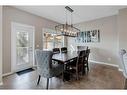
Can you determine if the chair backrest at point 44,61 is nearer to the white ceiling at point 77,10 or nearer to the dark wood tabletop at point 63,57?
the dark wood tabletop at point 63,57

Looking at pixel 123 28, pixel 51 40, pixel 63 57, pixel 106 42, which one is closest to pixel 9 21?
pixel 63 57

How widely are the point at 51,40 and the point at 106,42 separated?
3164mm

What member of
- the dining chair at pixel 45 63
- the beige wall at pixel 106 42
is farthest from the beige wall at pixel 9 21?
the beige wall at pixel 106 42

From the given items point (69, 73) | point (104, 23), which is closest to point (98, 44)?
point (104, 23)

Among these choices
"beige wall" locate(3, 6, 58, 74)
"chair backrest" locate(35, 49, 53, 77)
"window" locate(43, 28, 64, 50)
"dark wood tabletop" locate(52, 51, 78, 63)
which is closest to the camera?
"chair backrest" locate(35, 49, 53, 77)

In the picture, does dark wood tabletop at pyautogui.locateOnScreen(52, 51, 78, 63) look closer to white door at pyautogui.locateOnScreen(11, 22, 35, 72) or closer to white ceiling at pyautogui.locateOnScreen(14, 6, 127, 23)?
white door at pyautogui.locateOnScreen(11, 22, 35, 72)

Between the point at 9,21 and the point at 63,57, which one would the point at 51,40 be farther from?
the point at 63,57

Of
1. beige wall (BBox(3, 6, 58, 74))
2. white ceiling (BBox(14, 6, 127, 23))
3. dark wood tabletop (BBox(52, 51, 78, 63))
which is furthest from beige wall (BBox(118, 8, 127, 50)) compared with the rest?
Answer: beige wall (BBox(3, 6, 58, 74))

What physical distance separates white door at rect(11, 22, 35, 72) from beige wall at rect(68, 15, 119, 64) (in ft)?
11.4

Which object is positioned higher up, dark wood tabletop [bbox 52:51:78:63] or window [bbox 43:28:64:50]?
window [bbox 43:28:64:50]

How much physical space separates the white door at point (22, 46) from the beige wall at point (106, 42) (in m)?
3.47

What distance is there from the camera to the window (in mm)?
5264

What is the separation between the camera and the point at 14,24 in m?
3.64

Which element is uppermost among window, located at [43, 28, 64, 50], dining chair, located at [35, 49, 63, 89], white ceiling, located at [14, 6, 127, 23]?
white ceiling, located at [14, 6, 127, 23]
